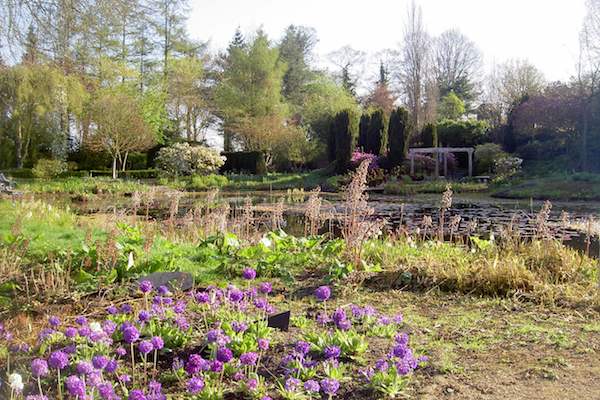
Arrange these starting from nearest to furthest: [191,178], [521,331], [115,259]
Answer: [521,331]
[115,259]
[191,178]

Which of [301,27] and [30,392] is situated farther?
[301,27]

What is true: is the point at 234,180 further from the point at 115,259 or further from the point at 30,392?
the point at 30,392

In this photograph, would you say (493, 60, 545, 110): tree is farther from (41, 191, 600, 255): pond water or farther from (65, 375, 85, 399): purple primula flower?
(65, 375, 85, 399): purple primula flower

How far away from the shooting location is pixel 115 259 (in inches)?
136

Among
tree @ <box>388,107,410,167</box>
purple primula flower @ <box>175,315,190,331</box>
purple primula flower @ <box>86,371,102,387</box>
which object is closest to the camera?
purple primula flower @ <box>86,371,102,387</box>

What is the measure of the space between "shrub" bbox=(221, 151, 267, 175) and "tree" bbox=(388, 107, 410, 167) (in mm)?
6532

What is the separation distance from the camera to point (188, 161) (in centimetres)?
2436

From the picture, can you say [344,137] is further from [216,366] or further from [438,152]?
[216,366]

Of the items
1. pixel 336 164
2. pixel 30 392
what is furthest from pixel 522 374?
pixel 336 164

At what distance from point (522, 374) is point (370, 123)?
2444cm

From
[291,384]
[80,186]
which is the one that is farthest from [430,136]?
[291,384]

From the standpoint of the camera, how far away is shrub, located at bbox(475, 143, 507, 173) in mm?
23391

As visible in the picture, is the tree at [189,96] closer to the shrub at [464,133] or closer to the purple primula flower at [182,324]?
the shrub at [464,133]

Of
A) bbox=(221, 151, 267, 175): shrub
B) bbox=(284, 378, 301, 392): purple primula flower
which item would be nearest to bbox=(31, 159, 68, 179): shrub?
bbox=(221, 151, 267, 175): shrub
